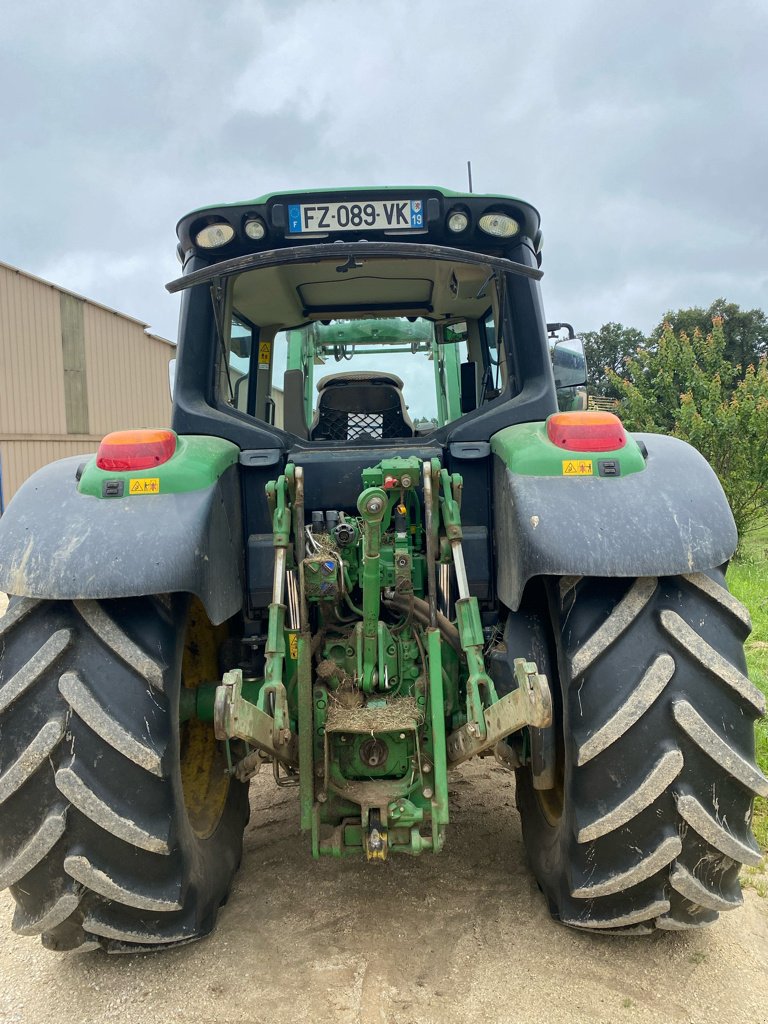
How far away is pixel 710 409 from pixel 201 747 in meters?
10.3

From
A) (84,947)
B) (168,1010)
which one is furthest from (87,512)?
(168,1010)

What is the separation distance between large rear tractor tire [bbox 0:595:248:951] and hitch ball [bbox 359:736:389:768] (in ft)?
1.87

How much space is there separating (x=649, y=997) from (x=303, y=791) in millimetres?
1100

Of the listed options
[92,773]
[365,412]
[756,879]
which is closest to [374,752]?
[92,773]

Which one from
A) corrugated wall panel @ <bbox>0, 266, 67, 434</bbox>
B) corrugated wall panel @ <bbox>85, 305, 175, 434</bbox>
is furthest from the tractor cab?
corrugated wall panel @ <bbox>85, 305, 175, 434</bbox>

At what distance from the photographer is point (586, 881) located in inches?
86.2

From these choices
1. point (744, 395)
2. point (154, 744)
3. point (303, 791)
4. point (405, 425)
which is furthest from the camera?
point (744, 395)

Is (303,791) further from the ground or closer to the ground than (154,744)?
closer to the ground

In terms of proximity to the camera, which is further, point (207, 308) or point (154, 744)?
point (207, 308)

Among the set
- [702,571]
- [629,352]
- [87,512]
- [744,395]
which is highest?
[629,352]

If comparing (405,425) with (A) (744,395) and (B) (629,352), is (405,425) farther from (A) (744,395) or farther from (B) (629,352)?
(B) (629,352)

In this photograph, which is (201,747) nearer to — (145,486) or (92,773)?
(92,773)

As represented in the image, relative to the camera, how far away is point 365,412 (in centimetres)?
360

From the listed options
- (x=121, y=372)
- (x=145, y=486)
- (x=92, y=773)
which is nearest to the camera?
(x=92, y=773)
